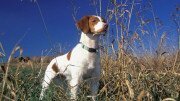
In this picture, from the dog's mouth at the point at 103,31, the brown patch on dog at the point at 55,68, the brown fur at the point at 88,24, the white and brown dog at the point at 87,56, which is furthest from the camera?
the brown patch on dog at the point at 55,68

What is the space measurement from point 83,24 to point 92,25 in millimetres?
156

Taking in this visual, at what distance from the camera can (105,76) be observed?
645cm

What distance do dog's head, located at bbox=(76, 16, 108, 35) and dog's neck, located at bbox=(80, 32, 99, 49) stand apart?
0.24 feet

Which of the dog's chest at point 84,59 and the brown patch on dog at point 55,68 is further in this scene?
the brown patch on dog at point 55,68

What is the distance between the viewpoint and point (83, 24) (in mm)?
6238

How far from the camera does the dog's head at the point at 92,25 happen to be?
5.99 m

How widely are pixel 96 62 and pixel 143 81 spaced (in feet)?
7.22

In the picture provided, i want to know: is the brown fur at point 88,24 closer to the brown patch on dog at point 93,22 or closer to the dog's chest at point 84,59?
the brown patch on dog at point 93,22

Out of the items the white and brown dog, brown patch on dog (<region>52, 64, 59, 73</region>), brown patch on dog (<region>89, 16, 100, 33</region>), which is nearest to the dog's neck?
the white and brown dog

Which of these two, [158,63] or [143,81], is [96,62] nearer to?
[158,63]

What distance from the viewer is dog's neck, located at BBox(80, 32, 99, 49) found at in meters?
6.25

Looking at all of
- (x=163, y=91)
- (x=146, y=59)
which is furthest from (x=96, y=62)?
(x=146, y=59)

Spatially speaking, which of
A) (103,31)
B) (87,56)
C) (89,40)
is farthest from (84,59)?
(103,31)

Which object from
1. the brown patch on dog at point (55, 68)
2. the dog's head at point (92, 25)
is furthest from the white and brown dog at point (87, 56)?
the brown patch on dog at point (55, 68)
